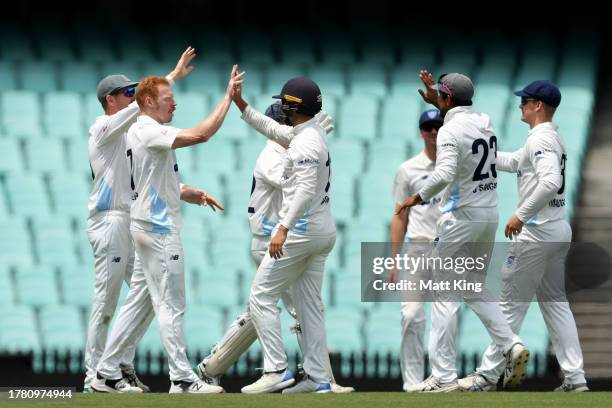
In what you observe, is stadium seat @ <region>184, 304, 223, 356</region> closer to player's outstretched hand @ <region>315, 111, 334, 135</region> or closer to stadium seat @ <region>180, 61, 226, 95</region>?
player's outstretched hand @ <region>315, 111, 334, 135</region>

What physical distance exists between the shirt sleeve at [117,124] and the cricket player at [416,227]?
2175 mm

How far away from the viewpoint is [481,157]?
30.8ft

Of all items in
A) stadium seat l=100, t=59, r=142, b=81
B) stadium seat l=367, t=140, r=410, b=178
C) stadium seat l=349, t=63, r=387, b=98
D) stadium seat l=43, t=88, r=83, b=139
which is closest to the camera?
stadium seat l=367, t=140, r=410, b=178

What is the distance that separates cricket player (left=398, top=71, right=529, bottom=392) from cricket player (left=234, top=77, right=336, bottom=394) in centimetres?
66

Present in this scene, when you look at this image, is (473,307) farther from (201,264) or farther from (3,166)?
(3,166)

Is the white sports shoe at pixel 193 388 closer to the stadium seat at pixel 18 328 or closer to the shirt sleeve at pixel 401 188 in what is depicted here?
the shirt sleeve at pixel 401 188

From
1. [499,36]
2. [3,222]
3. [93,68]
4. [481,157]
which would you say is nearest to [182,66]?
[481,157]

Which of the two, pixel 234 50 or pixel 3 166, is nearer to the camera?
pixel 3 166

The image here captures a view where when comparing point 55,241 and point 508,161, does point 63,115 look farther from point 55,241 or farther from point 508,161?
point 508,161

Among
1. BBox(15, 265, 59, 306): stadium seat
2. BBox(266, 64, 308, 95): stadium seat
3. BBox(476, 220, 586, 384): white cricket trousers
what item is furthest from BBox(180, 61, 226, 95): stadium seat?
BBox(476, 220, 586, 384): white cricket trousers

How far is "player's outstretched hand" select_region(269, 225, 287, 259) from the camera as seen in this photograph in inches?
345

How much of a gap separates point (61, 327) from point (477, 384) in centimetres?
516

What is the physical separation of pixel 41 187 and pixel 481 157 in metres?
7.50

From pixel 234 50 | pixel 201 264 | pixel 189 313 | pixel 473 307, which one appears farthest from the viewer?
pixel 234 50
